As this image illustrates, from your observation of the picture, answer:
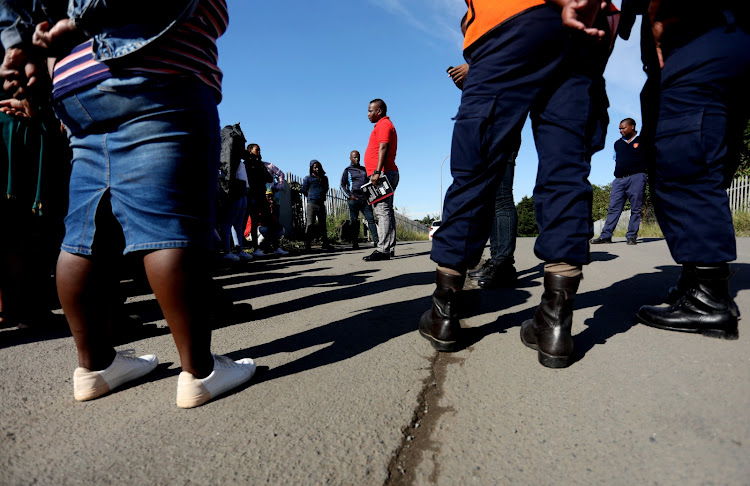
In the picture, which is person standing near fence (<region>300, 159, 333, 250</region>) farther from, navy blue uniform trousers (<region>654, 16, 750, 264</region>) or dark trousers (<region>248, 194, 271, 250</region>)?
navy blue uniform trousers (<region>654, 16, 750, 264</region>)

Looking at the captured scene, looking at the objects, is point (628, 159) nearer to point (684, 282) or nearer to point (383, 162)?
point (383, 162)

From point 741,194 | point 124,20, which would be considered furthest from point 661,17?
point 741,194

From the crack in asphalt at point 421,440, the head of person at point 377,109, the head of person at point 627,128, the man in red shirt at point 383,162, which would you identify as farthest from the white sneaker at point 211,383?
the head of person at point 627,128

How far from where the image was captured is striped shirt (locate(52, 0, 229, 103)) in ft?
3.84

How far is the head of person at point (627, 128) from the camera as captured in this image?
22.5 ft

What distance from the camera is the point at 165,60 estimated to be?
1.18 meters

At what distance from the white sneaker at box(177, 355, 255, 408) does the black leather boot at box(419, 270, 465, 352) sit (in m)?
0.76

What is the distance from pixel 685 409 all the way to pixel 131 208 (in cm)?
172

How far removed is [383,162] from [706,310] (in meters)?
4.00

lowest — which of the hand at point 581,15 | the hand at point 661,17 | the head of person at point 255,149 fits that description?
the hand at point 581,15

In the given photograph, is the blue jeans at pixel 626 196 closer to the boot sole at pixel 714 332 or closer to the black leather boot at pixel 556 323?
the boot sole at pixel 714 332

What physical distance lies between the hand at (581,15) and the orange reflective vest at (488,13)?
147mm

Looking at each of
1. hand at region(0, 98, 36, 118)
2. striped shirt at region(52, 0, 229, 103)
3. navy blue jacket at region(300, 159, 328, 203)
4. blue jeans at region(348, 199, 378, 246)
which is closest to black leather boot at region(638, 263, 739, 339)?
striped shirt at region(52, 0, 229, 103)

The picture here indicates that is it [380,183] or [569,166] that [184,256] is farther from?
[380,183]
